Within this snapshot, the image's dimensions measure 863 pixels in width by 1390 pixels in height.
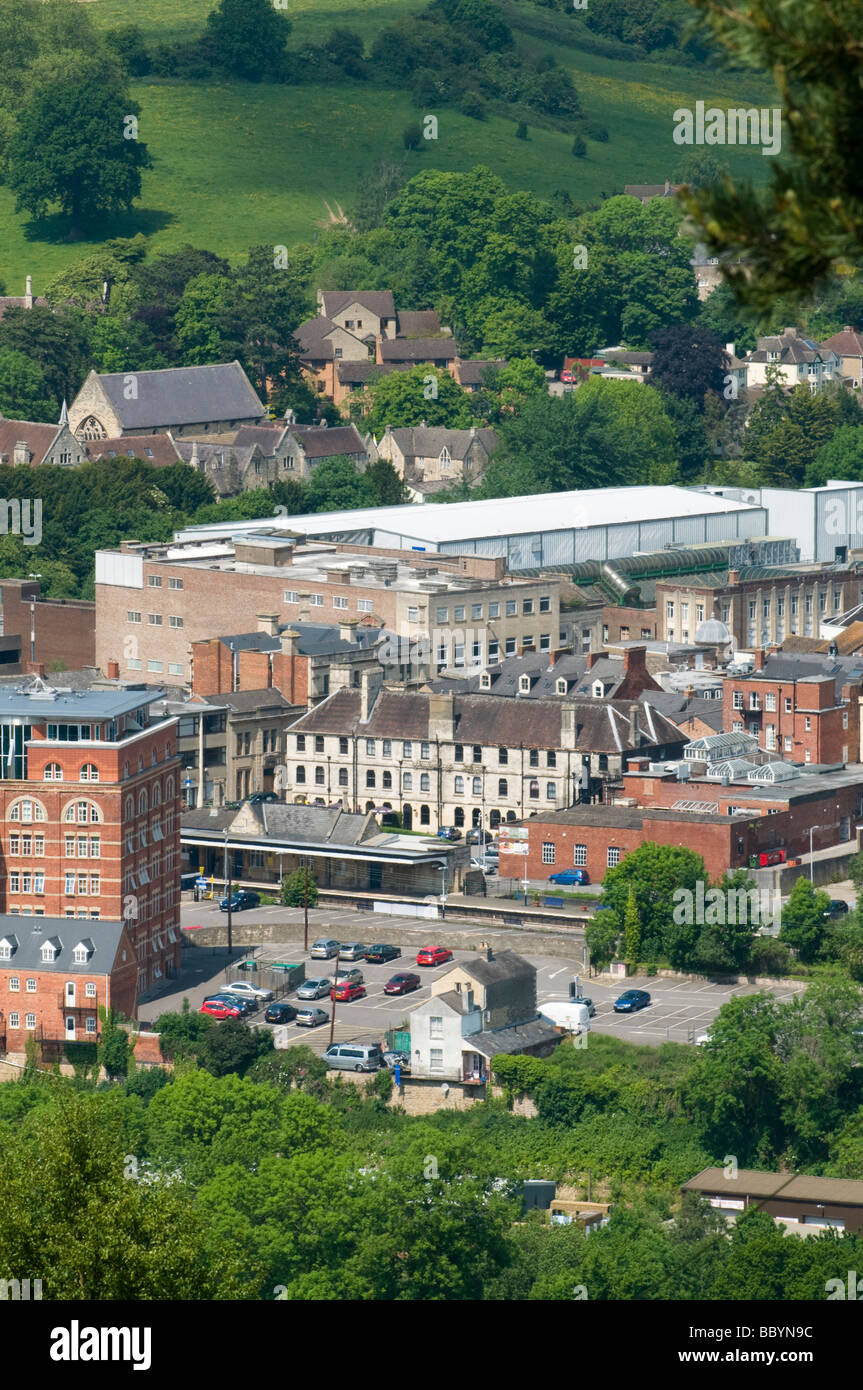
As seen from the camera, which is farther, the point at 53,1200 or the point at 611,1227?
the point at 611,1227

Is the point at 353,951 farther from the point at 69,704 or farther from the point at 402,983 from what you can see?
the point at 69,704

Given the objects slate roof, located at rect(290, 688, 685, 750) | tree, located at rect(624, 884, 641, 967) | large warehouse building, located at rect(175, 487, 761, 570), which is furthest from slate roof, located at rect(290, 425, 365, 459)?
tree, located at rect(624, 884, 641, 967)

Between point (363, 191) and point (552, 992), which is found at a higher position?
point (363, 191)

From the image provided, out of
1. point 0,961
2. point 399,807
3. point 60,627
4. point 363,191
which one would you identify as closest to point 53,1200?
point 0,961

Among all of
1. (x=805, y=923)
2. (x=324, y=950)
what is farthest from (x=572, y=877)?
(x=805, y=923)

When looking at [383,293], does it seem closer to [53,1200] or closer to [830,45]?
[53,1200]

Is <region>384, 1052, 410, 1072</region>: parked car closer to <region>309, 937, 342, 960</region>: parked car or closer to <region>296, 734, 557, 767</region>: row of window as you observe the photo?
<region>309, 937, 342, 960</region>: parked car
